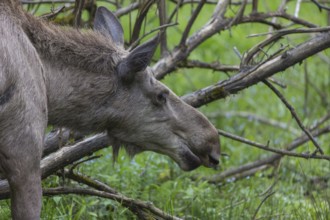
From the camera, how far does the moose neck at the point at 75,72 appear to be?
5.62 metres

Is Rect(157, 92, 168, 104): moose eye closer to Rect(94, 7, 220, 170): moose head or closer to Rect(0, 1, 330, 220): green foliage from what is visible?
Rect(94, 7, 220, 170): moose head

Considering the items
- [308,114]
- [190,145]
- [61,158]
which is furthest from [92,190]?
[308,114]

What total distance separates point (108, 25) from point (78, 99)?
776 millimetres

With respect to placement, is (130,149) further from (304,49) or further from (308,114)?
(308,114)

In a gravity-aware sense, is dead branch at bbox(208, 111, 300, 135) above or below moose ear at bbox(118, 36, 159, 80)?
below

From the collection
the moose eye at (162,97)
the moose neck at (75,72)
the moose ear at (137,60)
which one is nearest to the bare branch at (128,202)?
the moose neck at (75,72)

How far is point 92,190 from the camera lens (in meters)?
6.23

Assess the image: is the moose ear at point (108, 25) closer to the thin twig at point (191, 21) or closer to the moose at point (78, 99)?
the moose at point (78, 99)

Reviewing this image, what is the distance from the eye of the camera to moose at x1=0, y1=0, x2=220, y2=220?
17.1ft

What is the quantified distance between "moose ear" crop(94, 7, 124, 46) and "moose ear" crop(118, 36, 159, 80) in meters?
0.46

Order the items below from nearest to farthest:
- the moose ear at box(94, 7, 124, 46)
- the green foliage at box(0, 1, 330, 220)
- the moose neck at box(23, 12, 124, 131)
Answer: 1. the moose neck at box(23, 12, 124, 131)
2. the moose ear at box(94, 7, 124, 46)
3. the green foliage at box(0, 1, 330, 220)

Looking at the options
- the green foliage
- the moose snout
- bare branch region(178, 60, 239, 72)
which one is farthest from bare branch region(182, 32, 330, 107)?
bare branch region(178, 60, 239, 72)

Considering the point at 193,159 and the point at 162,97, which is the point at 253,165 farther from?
the point at 162,97

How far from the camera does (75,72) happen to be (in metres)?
5.75
